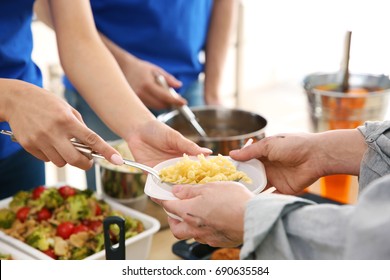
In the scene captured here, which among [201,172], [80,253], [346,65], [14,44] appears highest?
[14,44]

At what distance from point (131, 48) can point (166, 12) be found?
18cm

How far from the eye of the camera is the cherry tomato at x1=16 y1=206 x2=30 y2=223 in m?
1.37

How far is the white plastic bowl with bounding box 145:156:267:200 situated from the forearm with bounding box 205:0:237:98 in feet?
2.82

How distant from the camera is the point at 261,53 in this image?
521cm

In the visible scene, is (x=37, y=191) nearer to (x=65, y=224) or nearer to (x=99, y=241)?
(x=65, y=224)

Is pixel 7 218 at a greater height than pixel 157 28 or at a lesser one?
lesser

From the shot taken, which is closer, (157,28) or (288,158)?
(288,158)

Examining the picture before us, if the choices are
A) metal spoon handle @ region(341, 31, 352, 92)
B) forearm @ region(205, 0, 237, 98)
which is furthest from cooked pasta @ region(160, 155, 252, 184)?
forearm @ region(205, 0, 237, 98)

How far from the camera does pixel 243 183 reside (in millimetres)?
1128

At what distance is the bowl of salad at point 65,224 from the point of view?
1265 millimetres

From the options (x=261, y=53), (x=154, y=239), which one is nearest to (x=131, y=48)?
(x=154, y=239)

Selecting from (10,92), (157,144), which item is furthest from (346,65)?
(10,92)

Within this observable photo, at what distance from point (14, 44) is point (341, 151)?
84 cm

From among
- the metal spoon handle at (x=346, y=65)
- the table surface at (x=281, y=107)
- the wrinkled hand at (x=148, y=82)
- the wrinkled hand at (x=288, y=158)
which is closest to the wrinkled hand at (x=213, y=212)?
the wrinkled hand at (x=288, y=158)
